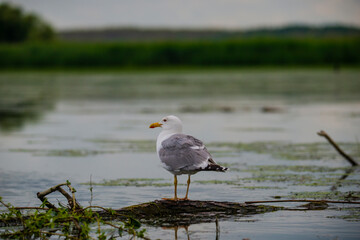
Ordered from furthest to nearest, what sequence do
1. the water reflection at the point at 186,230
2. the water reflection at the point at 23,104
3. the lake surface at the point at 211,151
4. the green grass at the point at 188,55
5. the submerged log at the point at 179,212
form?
the green grass at the point at 188,55 → the water reflection at the point at 23,104 → the lake surface at the point at 211,151 → the submerged log at the point at 179,212 → the water reflection at the point at 186,230

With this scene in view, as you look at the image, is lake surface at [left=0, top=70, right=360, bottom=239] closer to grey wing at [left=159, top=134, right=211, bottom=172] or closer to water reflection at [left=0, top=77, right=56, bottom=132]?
water reflection at [left=0, top=77, right=56, bottom=132]

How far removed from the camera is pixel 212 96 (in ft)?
100

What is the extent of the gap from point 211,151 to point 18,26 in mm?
87338

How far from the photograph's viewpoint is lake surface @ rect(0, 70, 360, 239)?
7.82 meters

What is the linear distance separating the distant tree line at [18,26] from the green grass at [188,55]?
33406 millimetres

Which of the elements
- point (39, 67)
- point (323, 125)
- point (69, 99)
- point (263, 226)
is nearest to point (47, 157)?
point (263, 226)

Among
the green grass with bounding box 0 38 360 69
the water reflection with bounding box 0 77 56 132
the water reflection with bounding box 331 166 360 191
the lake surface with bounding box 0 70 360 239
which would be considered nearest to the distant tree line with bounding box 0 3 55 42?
the green grass with bounding box 0 38 360 69

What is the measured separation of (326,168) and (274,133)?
16.8 ft

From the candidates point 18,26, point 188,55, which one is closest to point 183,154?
point 188,55

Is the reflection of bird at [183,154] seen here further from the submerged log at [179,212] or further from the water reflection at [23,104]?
the water reflection at [23,104]

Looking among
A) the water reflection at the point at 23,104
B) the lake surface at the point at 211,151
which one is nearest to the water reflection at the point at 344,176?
the lake surface at the point at 211,151

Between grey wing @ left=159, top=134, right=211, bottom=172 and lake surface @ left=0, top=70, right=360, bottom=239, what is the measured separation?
74 cm

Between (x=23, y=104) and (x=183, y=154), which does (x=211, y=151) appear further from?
(x=23, y=104)

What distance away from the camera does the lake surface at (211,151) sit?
7.82m
